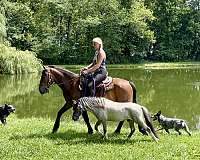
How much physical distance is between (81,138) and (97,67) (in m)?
1.88

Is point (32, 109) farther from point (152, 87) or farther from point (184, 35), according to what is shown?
point (184, 35)

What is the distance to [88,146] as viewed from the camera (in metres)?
9.97

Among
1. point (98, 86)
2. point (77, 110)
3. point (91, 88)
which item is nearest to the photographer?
point (77, 110)

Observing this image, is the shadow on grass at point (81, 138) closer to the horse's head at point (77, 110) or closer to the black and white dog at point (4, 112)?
the horse's head at point (77, 110)

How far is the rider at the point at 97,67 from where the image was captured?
11234 mm

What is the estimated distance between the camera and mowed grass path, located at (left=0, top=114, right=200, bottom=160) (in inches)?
359

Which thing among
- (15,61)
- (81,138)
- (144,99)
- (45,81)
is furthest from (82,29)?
(81,138)

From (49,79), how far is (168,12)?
61309 mm

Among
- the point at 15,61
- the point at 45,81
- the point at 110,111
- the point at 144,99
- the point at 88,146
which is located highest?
the point at 45,81

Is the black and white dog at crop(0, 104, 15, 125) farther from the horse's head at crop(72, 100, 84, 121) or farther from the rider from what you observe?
the horse's head at crop(72, 100, 84, 121)

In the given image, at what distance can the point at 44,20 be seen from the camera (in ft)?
204

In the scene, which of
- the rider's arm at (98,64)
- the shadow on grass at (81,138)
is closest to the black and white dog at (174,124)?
the shadow on grass at (81,138)

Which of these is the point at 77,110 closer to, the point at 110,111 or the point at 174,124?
the point at 110,111

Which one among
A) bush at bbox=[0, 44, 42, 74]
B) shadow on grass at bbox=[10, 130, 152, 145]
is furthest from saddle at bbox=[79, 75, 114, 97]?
bush at bbox=[0, 44, 42, 74]
